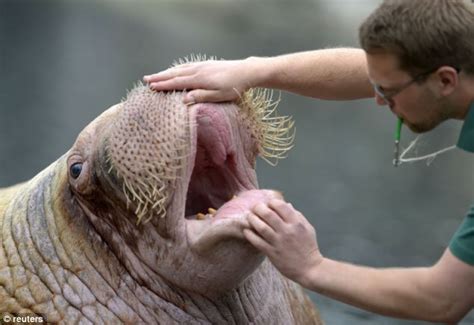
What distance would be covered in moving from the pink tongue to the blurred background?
10.5ft

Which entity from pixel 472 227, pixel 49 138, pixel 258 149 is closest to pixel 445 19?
pixel 472 227

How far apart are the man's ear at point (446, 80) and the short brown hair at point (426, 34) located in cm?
2

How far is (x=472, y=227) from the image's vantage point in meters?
2.70

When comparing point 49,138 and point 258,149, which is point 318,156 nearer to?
point 49,138

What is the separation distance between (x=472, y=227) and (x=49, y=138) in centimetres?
1061

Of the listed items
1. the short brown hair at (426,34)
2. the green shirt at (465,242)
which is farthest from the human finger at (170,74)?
the green shirt at (465,242)

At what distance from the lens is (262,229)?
9.61 feet

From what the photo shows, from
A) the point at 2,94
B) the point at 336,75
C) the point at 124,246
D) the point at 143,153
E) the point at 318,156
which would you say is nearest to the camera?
the point at 143,153

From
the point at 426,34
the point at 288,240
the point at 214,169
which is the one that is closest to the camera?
the point at 426,34

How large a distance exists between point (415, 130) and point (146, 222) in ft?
3.78

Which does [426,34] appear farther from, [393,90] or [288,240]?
[288,240]

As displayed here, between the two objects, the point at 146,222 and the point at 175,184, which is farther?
the point at 146,222

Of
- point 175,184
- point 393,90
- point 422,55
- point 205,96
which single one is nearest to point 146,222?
point 175,184

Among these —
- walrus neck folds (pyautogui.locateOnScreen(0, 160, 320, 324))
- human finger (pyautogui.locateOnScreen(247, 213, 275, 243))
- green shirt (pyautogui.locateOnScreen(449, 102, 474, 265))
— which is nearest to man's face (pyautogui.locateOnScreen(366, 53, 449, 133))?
green shirt (pyautogui.locateOnScreen(449, 102, 474, 265))
